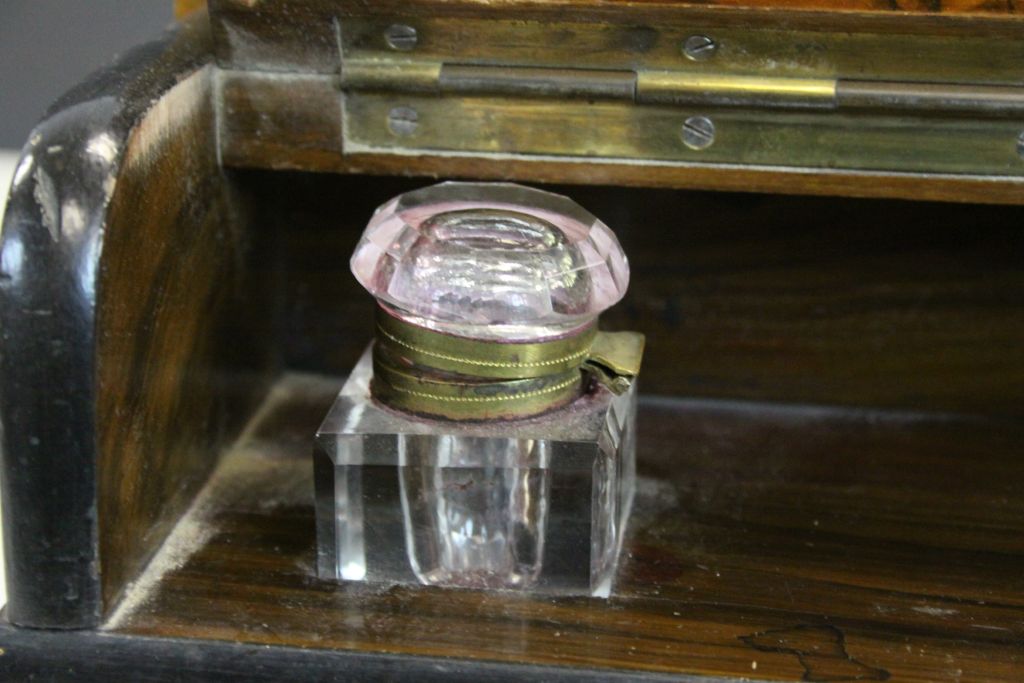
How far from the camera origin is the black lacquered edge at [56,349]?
23.0 inches

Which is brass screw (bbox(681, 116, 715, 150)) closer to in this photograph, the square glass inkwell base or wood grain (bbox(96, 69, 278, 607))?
the square glass inkwell base

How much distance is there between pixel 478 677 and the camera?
608 millimetres

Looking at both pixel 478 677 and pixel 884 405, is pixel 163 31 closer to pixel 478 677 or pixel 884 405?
pixel 478 677

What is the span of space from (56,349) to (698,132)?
35cm

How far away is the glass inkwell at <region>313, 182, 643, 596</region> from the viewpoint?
2.12 feet

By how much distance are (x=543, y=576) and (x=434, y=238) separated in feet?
0.58

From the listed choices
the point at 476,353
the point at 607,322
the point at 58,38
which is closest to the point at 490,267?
the point at 476,353


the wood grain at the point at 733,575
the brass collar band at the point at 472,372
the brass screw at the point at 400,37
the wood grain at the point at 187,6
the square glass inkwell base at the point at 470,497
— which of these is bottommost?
the wood grain at the point at 733,575

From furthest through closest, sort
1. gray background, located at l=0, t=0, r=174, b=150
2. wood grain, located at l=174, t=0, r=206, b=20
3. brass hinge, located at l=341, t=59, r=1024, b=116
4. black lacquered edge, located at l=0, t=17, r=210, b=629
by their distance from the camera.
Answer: gray background, located at l=0, t=0, r=174, b=150, wood grain, located at l=174, t=0, r=206, b=20, brass hinge, located at l=341, t=59, r=1024, b=116, black lacquered edge, located at l=0, t=17, r=210, b=629

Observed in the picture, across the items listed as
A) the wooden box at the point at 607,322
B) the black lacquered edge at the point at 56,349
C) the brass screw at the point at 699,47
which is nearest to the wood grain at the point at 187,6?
the wooden box at the point at 607,322

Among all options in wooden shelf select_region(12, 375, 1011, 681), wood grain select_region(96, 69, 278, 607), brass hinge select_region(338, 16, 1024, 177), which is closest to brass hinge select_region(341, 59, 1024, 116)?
brass hinge select_region(338, 16, 1024, 177)

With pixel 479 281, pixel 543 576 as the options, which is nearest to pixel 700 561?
pixel 543 576

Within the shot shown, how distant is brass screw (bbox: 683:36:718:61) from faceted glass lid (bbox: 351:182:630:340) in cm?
10

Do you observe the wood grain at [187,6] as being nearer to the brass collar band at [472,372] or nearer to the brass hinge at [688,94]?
the brass hinge at [688,94]
